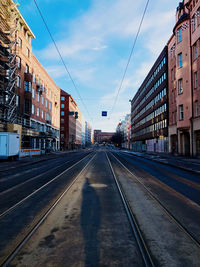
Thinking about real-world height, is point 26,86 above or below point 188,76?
above

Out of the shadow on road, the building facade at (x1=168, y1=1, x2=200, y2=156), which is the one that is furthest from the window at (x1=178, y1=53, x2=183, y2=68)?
the shadow on road

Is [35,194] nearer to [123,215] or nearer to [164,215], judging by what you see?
[123,215]

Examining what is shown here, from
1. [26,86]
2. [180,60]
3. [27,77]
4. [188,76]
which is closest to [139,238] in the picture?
[188,76]

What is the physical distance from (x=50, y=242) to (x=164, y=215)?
2805mm

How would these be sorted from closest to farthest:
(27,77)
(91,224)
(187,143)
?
(91,224), (187,143), (27,77)

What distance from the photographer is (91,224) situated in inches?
173

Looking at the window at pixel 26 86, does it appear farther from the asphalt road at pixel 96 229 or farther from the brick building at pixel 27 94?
the asphalt road at pixel 96 229

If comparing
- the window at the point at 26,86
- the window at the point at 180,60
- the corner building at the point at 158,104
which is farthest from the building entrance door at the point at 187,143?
the window at the point at 26,86

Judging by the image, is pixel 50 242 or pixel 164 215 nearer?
pixel 50 242

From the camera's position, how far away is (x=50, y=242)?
11.8 feet

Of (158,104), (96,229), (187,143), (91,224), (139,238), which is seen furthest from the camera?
(158,104)

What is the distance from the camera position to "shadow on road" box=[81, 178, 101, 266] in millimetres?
3121

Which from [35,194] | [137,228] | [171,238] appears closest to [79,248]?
[137,228]

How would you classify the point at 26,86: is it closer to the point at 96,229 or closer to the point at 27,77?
the point at 27,77
